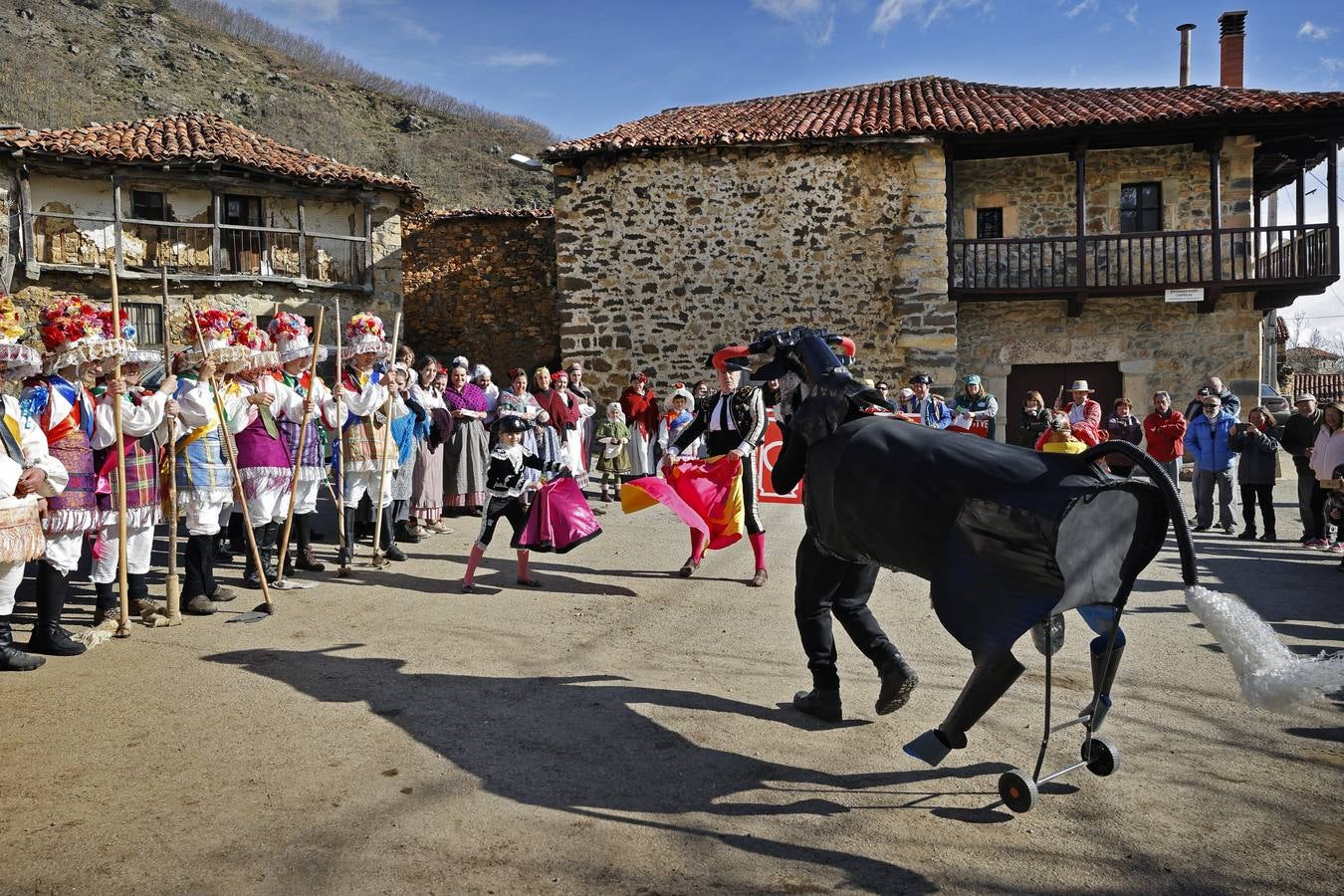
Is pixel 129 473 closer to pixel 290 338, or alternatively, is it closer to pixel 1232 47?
pixel 290 338

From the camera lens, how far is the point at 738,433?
704cm

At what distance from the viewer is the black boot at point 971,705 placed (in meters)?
3.12

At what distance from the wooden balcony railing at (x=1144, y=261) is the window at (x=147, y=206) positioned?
1876cm

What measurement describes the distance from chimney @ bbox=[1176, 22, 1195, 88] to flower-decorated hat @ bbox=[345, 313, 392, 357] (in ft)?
73.5

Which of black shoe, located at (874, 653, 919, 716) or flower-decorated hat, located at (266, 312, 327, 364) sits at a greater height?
flower-decorated hat, located at (266, 312, 327, 364)

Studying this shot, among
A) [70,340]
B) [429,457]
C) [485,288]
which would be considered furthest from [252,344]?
[485,288]

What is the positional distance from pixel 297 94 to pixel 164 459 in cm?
4369

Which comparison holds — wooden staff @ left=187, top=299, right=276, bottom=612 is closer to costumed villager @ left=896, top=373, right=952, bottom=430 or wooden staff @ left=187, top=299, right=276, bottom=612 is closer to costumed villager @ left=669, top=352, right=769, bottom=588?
costumed villager @ left=669, top=352, right=769, bottom=588

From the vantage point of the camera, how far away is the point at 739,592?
6.80 meters

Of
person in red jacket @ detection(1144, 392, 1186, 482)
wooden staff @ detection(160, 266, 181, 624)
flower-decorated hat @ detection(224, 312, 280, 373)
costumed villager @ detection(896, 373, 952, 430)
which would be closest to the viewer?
wooden staff @ detection(160, 266, 181, 624)

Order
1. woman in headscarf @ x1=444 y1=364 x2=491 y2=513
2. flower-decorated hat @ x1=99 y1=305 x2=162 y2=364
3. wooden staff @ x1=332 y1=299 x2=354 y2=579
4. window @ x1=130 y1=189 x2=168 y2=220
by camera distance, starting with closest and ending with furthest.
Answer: flower-decorated hat @ x1=99 y1=305 x2=162 y2=364 → wooden staff @ x1=332 y1=299 x2=354 y2=579 → woman in headscarf @ x1=444 y1=364 x2=491 y2=513 → window @ x1=130 y1=189 x2=168 y2=220

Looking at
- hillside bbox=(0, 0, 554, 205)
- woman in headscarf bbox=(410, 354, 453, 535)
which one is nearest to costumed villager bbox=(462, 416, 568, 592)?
woman in headscarf bbox=(410, 354, 453, 535)

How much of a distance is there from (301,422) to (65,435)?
182 cm

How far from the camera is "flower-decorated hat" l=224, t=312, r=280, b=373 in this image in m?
6.34
